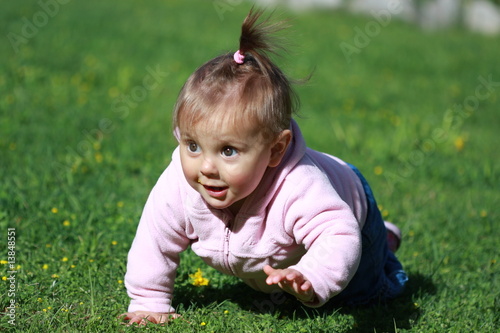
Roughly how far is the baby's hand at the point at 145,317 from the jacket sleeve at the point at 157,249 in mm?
18

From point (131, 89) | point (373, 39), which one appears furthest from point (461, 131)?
point (373, 39)

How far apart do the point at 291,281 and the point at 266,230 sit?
0.36m

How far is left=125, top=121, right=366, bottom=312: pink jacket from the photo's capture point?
238cm

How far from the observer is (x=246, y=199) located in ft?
8.50

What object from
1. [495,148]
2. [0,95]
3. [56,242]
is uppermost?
[0,95]

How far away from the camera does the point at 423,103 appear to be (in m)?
7.08

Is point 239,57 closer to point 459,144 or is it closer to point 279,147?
point 279,147

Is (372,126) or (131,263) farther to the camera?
(372,126)

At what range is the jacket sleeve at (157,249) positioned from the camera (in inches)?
106

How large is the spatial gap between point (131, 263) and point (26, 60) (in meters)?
4.83

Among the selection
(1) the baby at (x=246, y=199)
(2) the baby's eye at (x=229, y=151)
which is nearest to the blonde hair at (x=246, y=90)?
(1) the baby at (x=246, y=199)

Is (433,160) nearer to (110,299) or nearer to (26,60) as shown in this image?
(110,299)

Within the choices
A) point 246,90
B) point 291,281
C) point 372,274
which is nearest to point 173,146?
point 372,274

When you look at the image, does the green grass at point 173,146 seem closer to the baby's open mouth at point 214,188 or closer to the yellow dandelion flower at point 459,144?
the yellow dandelion flower at point 459,144
